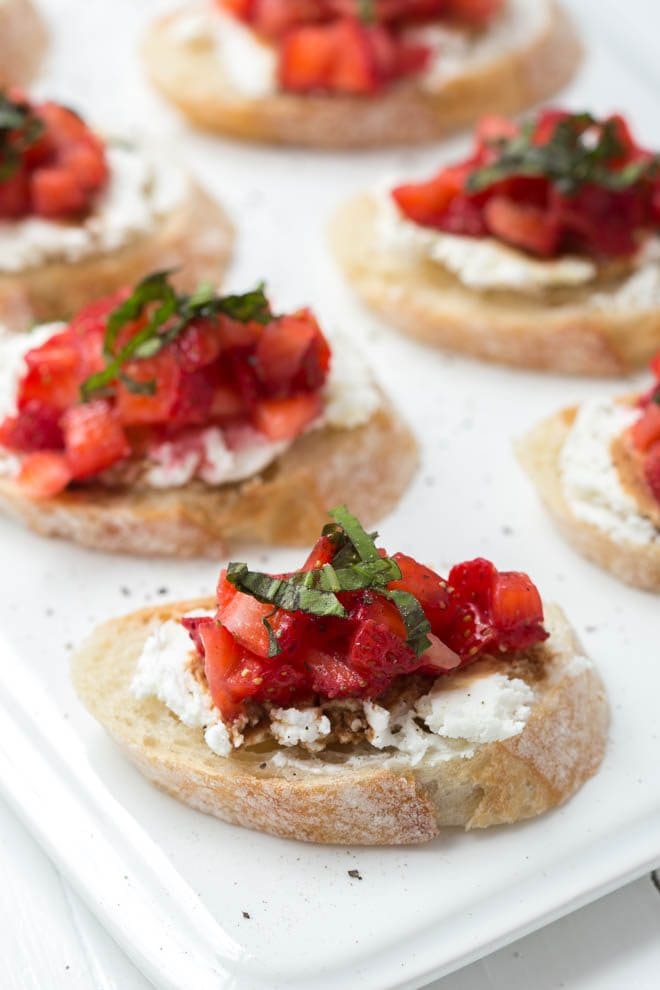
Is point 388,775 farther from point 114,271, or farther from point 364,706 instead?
point 114,271

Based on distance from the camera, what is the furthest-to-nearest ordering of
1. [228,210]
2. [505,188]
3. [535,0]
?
1. [535,0]
2. [228,210]
3. [505,188]

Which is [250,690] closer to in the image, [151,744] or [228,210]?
[151,744]

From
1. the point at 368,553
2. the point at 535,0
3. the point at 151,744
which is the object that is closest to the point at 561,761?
the point at 368,553

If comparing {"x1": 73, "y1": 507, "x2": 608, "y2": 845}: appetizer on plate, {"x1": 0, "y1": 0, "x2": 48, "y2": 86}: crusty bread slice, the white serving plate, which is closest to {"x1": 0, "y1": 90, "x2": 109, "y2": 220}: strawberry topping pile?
the white serving plate

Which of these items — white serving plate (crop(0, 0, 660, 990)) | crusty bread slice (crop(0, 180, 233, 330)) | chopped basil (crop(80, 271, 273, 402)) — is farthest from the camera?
crusty bread slice (crop(0, 180, 233, 330))

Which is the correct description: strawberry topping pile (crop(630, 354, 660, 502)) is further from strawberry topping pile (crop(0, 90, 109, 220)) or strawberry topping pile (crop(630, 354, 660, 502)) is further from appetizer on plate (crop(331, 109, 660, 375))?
strawberry topping pile (crop(0, 90, 109, 220))

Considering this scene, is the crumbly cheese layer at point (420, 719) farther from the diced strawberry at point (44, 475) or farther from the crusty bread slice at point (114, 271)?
the crusty bread slice at point (114, 271)
